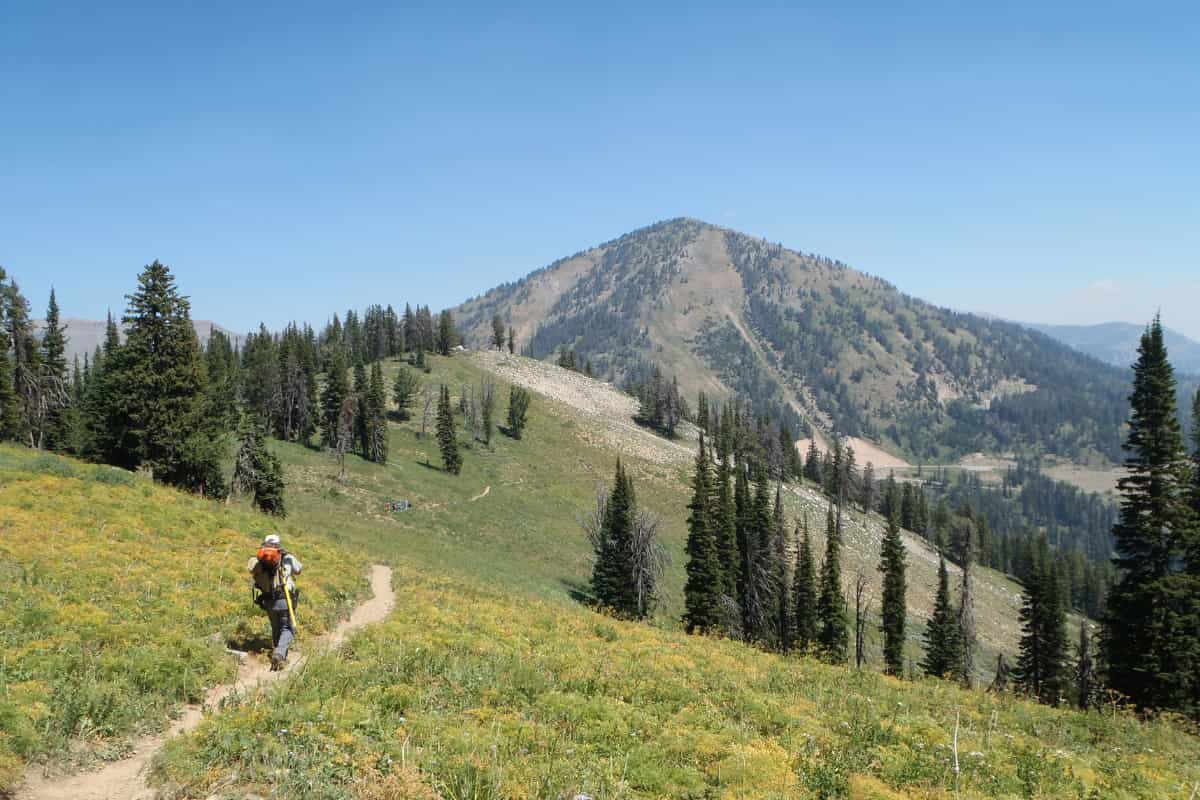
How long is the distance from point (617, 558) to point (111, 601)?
41764 millimetres

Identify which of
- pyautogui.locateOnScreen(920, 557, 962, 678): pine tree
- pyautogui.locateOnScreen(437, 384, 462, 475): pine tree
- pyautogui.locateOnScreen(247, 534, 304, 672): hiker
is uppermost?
pyautogui.locateOnScreen(247, 534, 304, 672): hiker

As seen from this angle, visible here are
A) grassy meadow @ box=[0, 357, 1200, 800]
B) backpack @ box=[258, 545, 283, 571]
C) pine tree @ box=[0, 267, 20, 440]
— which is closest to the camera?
grassy meadow @ box=[0, 357, 1200, 800]

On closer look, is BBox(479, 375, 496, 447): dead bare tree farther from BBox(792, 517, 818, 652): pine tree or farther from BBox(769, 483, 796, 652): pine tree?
BBox(792, 517, 818, 652): pine tree

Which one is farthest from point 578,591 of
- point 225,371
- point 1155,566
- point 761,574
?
point 225,371

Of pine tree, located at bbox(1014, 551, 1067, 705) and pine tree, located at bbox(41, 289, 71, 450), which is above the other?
pine tree, located at bbox(41, 289, 71, 450)

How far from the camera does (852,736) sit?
11734 millimetres

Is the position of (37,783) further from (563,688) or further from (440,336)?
(440,336)

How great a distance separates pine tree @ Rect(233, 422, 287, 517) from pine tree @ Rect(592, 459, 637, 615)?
81.6 feet

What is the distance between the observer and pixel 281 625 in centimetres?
1333

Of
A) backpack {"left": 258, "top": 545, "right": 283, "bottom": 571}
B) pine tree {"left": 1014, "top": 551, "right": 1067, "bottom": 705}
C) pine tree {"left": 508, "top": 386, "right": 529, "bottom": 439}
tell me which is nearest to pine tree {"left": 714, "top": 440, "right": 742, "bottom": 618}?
pine tree {"left": 1014, "top": 551, "right": 1067, "bottom": 705}

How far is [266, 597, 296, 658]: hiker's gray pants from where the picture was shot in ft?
42.5

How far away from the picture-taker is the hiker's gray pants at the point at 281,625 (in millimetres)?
12945

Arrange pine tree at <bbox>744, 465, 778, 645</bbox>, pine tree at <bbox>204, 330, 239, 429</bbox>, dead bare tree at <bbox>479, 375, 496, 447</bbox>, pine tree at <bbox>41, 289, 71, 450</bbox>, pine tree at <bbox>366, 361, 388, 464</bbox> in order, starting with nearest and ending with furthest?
pine tree at <bbox>744, 465, 778, 645</bbox> → pine tree at <bbox>41, 289, 71, 450</bbox> → pine tree at <bbox>204, 330, 239, 429</bbox> → pine tree at <bbox>366, 361, 388, 464</bbox> → dead bare tree at <bbox>479, 375, 496, 447</bbox>

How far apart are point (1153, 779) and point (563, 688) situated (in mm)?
10790
